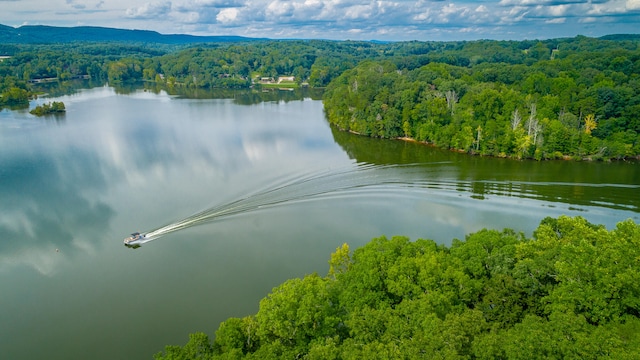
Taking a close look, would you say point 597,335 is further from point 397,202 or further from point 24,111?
point 24,111

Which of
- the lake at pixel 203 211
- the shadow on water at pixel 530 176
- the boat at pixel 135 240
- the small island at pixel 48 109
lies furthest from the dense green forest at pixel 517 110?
the small island at pixel 48 109

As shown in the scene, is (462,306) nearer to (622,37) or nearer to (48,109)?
(48,109)

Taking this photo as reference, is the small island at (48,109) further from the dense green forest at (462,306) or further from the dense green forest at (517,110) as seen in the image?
the dense green forest at (462,306)

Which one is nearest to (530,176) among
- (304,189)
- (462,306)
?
(304,189)

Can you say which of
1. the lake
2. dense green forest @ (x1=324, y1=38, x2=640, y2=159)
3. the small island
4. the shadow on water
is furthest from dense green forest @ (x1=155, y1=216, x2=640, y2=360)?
the small island

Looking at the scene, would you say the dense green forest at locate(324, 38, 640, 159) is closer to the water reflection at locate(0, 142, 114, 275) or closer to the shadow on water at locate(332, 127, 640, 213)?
the shadow on water at locate(332, 127, 640, 213)

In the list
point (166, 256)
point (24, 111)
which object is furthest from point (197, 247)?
point (24, 111)
